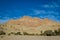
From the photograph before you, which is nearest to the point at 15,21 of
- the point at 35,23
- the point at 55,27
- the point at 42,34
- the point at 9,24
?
the point at 9,24

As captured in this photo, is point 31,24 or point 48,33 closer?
point 31,24

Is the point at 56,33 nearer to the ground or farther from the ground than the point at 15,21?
nearer to the ground

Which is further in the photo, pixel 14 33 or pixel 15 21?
pixel 14 33

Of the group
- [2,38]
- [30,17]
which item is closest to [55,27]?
[30,17]

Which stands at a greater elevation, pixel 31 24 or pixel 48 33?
pixel 31 24

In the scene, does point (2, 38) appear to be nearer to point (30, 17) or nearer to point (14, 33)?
point (14, 33)

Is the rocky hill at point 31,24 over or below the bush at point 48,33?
over

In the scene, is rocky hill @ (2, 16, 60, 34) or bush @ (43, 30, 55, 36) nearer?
rocky hill @ (2, 16, 60, 34)

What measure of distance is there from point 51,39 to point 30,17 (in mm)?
1824

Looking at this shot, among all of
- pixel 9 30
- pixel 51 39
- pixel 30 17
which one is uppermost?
pixel 30 17

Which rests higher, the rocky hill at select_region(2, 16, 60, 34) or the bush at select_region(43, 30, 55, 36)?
the rocky hill at select_region(2, 16, 60, 34)

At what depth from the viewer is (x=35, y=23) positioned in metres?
9.89

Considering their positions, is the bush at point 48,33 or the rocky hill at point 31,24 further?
the bush at point 48,33

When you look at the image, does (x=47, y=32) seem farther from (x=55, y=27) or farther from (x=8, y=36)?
(x=8, y=36)
